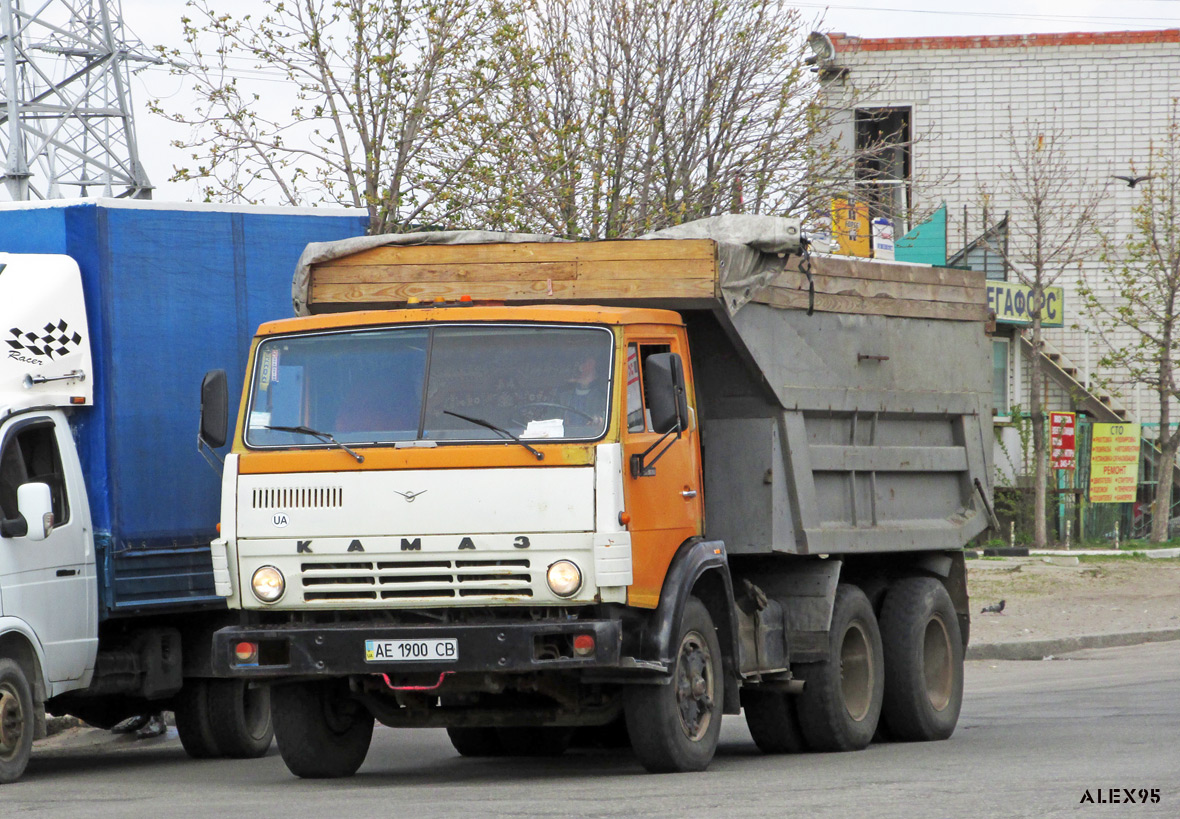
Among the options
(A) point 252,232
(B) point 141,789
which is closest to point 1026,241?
(A) point 252,232

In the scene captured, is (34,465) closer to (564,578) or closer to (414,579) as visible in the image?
(414,579)

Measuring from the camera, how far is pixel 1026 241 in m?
36.1

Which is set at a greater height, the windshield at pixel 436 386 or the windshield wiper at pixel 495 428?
the windshield at pixel 436 386

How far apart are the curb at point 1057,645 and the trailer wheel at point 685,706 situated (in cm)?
909

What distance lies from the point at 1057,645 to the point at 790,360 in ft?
31.1

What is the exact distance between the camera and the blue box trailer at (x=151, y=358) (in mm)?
10203

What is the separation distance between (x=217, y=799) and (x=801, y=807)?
2.91 m

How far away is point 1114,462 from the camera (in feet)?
112

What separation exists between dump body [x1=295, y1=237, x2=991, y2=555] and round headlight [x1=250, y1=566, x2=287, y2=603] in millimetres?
1757

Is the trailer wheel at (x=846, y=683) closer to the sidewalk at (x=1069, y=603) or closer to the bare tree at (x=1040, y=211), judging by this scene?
the sidewalk at (x=1069, y=603)

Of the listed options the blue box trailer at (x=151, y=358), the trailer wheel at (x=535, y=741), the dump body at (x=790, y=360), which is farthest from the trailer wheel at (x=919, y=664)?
the blue box trailer at (x=151, y=358)

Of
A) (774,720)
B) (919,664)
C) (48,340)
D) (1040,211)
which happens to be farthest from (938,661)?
(1040,211)

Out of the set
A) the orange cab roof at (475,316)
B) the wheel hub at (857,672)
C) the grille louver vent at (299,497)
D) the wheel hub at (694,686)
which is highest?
the orange cab roof at (475,316)

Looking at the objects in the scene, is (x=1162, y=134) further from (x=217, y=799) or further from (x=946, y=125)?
(x=217, y=799)
